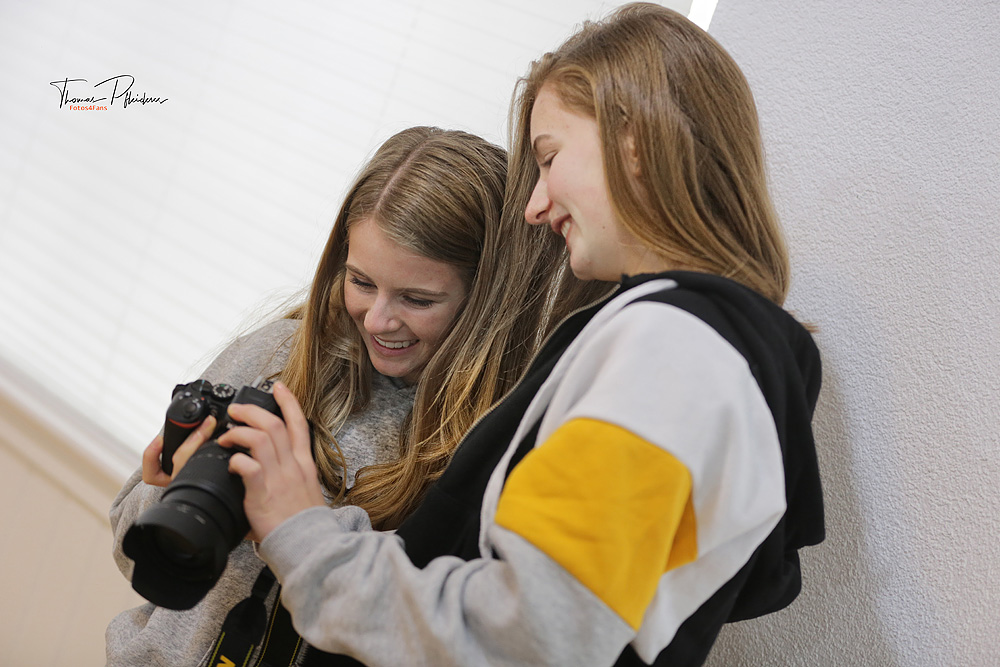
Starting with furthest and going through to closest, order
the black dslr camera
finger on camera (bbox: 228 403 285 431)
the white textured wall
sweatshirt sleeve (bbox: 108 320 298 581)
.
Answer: sweatshirt sleeve (bbox: 108 320 298 581) < the white textured wall < finger on camera (bbox: 228 403 285 431) < the black dslr camera

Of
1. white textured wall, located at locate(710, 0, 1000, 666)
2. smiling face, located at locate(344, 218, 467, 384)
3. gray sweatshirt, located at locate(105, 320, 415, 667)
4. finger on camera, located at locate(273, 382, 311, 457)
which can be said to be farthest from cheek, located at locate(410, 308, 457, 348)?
white textured wall, located at locate(710, 0, 1000, 666)

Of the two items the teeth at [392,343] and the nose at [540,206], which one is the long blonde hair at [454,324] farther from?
the nose at [540,206]

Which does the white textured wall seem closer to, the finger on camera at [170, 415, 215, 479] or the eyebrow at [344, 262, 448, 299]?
the eyebrow at [344, 262, 448, 299]

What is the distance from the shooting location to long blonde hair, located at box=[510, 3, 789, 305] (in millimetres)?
748

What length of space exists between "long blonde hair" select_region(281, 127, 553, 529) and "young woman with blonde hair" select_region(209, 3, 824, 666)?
0.21m

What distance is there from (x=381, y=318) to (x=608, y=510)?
556 millimetres

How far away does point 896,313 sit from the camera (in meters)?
0.97

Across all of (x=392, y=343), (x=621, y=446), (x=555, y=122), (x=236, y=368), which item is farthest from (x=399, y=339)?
(x=621, y=446)

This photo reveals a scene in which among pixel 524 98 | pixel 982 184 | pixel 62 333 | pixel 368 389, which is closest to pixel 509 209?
pixel 524 98

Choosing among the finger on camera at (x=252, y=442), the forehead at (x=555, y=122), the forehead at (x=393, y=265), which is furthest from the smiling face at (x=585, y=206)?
the finger on camera at (x=252, y=442)

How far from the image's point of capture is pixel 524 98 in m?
1.00

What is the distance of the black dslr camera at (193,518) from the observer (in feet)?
2.21

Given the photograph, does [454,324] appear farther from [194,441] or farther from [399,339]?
[194,441]

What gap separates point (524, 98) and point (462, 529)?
0.56m
